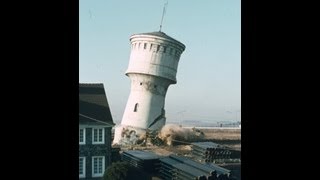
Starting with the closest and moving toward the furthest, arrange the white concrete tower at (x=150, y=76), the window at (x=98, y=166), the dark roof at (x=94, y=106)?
the window at (x=98, y=166) → the dark roof at (x=94, y=106) → the white concrete tower at (x=150, y=76)

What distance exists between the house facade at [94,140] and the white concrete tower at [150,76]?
16.0ft

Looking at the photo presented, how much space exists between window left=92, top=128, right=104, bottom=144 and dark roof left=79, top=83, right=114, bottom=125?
33 cm

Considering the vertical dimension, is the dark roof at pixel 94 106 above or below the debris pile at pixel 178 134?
above

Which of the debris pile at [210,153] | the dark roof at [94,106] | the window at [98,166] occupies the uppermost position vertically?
the dark roof at [94,106]

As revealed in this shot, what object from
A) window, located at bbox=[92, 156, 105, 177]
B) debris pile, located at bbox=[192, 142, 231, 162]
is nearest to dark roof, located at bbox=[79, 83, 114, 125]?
window, located at bbox=[92, 156, 105, 177]

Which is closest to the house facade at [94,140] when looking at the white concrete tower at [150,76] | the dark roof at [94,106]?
the dark roof at [94,106]

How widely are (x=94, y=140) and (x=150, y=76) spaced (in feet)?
24.2

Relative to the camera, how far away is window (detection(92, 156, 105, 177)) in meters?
13.8

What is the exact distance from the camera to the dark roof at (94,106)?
14607mm

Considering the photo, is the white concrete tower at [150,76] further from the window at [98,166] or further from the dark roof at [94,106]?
the window at [98,166]

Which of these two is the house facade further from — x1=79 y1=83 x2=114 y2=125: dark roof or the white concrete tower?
the white concrete tower
